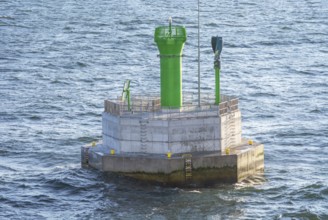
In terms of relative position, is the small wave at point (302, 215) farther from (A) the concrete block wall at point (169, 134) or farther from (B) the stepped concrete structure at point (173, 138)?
(A) the concrete block wall at point (169, 134)

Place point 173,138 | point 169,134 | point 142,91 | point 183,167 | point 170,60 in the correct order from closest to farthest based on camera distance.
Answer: point 183,167 < point 169,134 < point 173,138 < point 170,60 < point 142,91

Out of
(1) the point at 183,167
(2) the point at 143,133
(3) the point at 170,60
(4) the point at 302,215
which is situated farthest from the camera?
(3) the point at 170,60

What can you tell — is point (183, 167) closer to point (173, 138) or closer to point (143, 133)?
point (173, 138)

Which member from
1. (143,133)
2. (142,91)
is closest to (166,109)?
(143,133)

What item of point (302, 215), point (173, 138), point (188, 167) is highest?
point (173, 138)

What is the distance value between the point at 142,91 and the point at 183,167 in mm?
31655

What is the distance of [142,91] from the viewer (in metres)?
96.3

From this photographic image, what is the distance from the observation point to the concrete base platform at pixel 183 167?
65125 mm

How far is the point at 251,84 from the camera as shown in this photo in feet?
334

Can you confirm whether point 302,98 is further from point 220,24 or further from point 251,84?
point 220,24

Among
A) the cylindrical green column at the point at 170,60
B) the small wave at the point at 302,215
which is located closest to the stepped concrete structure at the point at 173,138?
Answer: the cylindrical green column at the point at 170,60

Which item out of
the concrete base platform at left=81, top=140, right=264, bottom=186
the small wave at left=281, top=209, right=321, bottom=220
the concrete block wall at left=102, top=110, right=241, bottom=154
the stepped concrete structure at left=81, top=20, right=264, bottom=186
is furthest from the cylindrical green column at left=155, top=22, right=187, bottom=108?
the small wave at left=281, top=209, right=321, bottom=220

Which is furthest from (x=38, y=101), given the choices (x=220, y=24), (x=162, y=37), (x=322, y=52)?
(x=220, y=24)

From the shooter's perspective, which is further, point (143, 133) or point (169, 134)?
point (143, 133)
